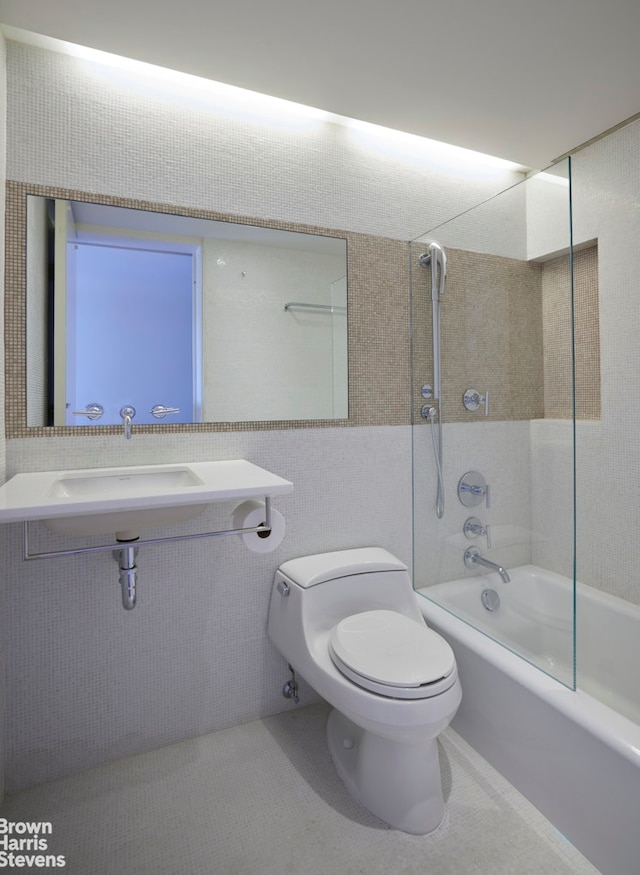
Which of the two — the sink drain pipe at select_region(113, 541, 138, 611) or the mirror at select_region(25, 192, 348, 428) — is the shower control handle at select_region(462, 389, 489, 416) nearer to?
the mirror at select_region(25, 192, 348, 428)

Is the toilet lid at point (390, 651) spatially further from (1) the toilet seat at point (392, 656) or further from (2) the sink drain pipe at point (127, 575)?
(2) the sink drain pipe at point (127, 575)

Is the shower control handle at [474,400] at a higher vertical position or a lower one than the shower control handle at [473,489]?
higher

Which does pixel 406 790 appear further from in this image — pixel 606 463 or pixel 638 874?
pixel 606 463

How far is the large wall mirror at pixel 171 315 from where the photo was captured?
1590mm

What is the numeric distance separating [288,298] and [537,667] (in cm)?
161

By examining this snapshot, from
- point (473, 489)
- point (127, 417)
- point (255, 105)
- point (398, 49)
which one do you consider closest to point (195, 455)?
point (127, 417)

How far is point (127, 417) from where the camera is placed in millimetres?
1663

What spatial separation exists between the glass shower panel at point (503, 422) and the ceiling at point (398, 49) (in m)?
0.41

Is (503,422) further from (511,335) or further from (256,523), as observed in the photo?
(256,523)

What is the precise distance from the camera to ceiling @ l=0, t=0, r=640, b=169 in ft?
4.55

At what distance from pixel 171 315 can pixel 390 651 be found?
1.39 metres

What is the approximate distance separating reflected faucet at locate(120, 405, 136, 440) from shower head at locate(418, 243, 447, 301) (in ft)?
4.37

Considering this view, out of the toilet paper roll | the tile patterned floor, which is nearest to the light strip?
the toilet paper roll

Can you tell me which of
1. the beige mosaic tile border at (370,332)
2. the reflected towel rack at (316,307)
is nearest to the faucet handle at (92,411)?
the beige mosaic tile border at (370,332)
